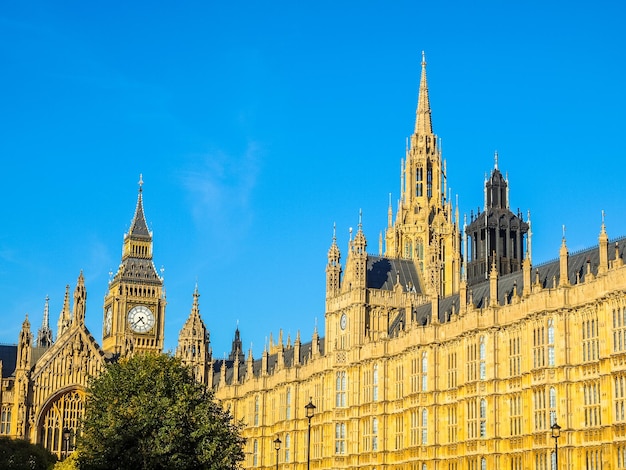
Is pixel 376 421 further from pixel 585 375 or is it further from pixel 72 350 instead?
pixel 72 350

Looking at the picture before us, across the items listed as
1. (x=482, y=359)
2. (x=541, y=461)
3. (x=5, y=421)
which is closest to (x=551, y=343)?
(x=541, y=461)

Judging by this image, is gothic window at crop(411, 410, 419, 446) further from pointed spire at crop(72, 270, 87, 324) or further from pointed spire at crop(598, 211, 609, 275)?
pointed spire at crop(72, 270, 87, 324)

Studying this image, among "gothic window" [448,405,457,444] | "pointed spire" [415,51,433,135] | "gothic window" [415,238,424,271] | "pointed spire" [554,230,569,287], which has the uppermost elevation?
"pointed spire" [415,51,433,135]

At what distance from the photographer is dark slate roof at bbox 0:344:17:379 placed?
18146 cm

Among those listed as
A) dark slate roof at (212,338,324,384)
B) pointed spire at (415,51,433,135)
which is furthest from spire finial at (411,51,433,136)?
dark slate roof at (212,338,324,384)

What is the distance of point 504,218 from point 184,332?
181 ft

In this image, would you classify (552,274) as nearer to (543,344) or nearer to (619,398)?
(543,344)

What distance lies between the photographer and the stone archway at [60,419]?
173 metres

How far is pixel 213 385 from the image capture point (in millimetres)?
175125

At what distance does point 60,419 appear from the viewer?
574 ft

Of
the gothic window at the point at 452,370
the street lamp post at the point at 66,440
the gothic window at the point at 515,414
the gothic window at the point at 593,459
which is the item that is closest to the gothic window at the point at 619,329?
the gothic window at the point at 593,459

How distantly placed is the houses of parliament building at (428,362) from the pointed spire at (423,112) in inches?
9.1

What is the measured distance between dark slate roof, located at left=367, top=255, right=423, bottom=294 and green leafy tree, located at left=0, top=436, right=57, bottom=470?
39.6m

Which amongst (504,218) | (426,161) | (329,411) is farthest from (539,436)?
(426,161)
